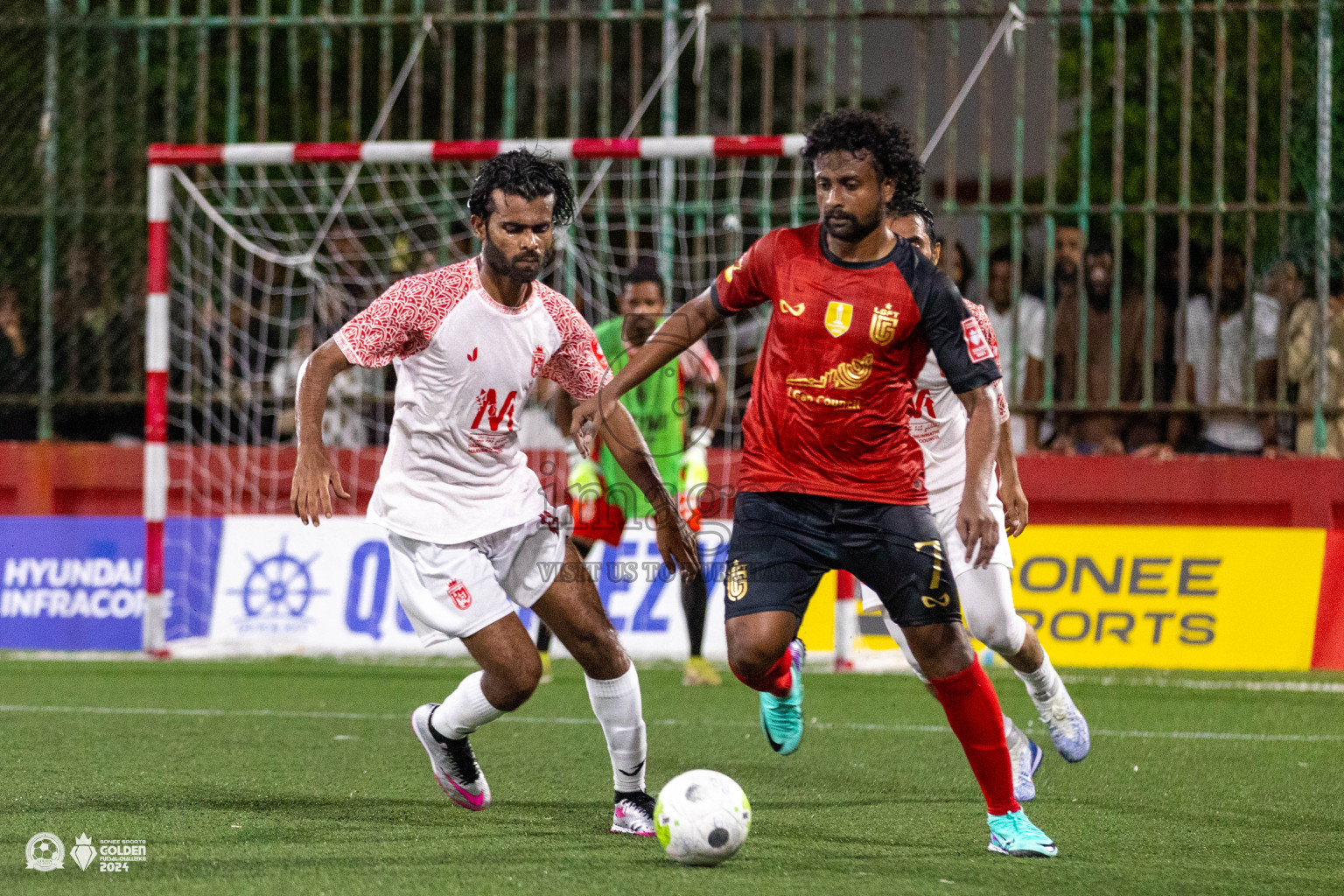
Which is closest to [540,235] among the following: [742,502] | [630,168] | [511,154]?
[511,154]

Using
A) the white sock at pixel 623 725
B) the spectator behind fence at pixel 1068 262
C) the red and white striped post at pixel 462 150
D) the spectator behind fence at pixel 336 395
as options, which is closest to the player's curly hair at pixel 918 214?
the white sock at pixel 623 725

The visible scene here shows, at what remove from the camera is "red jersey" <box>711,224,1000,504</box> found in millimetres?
4656

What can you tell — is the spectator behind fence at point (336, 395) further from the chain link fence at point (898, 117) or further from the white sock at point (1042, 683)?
the white sock at point (1042, 683)

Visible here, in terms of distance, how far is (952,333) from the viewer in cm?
462

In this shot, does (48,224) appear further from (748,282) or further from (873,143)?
(873,143)

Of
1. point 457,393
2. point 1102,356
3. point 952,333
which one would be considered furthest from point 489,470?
point 1102,356

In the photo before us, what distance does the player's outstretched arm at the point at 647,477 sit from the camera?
16.8 feet

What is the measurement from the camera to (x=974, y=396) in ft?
15.1

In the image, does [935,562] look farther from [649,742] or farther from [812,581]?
[649,742]

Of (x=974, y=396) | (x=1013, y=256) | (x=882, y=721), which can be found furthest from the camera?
(x=1013, y=256)

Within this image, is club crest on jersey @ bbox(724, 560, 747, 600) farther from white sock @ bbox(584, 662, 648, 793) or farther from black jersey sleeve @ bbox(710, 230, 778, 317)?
black jersey sleeve @ bbox(710, 230, 778, 317)

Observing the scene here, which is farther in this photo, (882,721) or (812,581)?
(882,721)

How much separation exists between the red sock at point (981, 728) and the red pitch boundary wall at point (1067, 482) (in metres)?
5.31

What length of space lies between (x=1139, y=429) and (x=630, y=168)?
3914 millimetres
